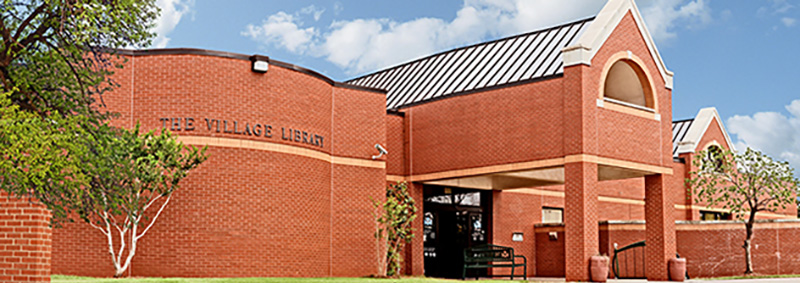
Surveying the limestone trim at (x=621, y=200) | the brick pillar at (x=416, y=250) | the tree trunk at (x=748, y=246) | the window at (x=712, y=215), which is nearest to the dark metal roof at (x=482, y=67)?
the brick pillar at (x=416, y=250)

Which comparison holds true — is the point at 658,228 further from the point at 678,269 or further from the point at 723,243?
the point at 723,243

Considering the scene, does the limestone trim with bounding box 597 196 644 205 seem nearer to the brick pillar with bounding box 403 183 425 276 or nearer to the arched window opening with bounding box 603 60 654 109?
the arched window opening with bounding box 603 60 654 109

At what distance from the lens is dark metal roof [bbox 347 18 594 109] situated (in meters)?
25.2

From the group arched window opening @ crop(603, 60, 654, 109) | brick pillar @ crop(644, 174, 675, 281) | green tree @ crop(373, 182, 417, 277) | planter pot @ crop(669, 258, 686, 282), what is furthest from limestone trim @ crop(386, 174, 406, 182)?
planter pot @ crop(669, 258, 686, 282)

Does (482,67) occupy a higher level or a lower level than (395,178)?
higher

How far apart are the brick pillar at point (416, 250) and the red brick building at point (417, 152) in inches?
2.0

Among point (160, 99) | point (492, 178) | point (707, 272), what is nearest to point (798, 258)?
point (707, 272)

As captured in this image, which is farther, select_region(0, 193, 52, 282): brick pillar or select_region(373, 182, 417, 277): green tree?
select_region(373, 182, 417, 277): green tree

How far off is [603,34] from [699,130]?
17.3 m

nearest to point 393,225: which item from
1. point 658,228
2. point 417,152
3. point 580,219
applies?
point 417,152

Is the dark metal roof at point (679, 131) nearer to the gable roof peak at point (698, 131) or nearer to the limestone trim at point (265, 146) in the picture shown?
the gable roof peak at point (698, 131)

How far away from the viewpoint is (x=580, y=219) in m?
22.5

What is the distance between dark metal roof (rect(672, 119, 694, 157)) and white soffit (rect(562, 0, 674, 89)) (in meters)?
14.5

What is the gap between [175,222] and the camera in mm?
20328
